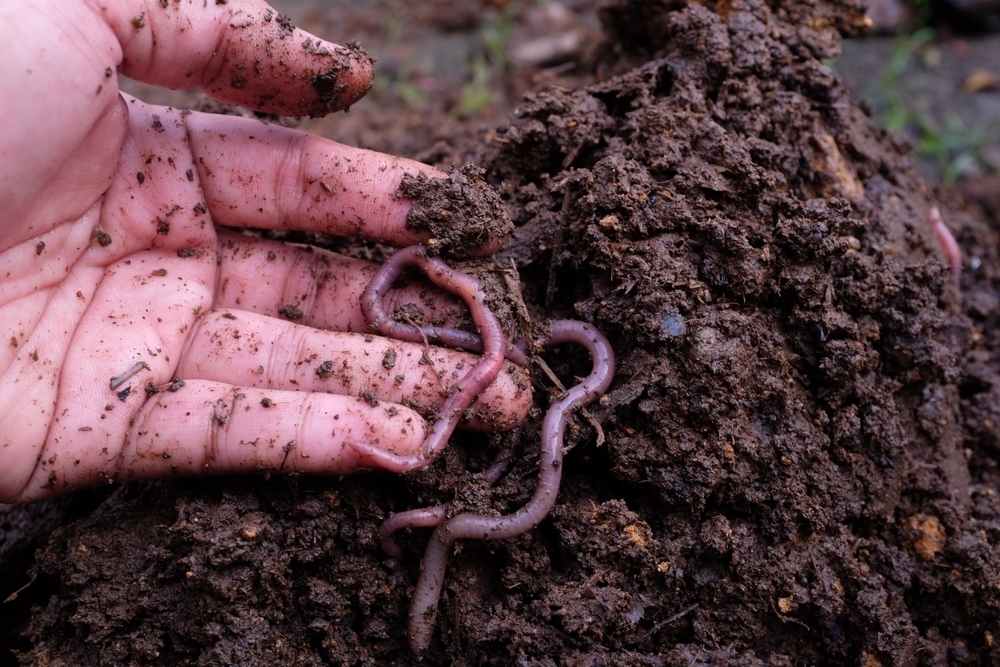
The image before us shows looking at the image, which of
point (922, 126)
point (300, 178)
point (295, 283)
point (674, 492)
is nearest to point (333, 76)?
point (300, 178)

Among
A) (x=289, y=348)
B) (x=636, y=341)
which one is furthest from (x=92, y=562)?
(x=636, y=341)

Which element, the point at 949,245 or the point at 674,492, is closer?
the point at 674,492

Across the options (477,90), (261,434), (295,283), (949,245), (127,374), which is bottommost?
(127,374)

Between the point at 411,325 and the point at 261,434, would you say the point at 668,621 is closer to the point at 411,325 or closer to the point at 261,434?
the point at 411,325

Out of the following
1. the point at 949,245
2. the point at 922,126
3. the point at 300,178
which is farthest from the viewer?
the point at 922,126

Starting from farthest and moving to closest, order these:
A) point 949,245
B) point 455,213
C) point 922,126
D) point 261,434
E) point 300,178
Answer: point 922,126 → point 949,245 → point 300,178 → point 455,213 → point 261,434

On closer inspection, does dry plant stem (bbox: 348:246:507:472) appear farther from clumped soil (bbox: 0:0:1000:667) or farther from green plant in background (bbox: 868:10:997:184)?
green plant in background (bbox: 868:10:997:184)

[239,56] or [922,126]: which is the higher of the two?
[922,126]

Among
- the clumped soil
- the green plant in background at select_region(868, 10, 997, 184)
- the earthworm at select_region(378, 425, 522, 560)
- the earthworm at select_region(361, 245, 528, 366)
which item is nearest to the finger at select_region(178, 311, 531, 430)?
the earthworm at select_region(361, 245, 528, 366)
